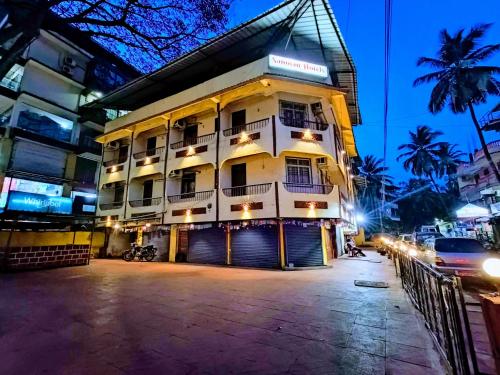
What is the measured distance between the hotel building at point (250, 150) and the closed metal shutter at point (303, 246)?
0.06 meters

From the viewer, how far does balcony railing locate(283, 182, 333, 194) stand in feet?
46.9

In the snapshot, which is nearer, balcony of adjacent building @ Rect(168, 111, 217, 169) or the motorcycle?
balcony of adjacent building @ Rect(168, 111, 217, 169)

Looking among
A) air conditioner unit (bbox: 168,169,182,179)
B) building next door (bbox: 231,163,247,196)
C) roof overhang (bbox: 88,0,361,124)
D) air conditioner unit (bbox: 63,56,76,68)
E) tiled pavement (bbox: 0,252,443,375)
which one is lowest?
tiled pavement (bbox: 0,252,443,375)

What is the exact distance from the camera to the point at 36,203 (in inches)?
691

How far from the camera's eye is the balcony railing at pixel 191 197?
1634cm

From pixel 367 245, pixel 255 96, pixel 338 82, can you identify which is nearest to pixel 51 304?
pixel 255 96

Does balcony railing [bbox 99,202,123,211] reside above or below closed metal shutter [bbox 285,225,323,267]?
above

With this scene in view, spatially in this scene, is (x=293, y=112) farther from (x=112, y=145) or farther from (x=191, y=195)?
(x=112, y=145)

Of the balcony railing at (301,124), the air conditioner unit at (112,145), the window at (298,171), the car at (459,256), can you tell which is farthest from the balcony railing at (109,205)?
the car at (459,256)

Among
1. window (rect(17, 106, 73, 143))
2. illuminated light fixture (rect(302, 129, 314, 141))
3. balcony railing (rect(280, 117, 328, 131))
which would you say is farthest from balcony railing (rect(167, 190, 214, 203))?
window (rect(17, 106, 73, 143))

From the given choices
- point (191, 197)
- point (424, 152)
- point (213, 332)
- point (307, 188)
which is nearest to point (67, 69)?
point (191, 197)

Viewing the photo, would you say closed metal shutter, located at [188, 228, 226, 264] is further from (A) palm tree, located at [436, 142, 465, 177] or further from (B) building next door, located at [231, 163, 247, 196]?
(A) palm tree, located at [436, 142, 465, 177]

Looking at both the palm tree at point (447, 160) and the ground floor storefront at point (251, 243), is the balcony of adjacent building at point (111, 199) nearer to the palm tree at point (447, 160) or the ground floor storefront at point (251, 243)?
the ground floor storefront at point (251, 243)

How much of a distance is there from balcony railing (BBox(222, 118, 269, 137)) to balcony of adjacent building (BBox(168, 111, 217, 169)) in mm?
939
